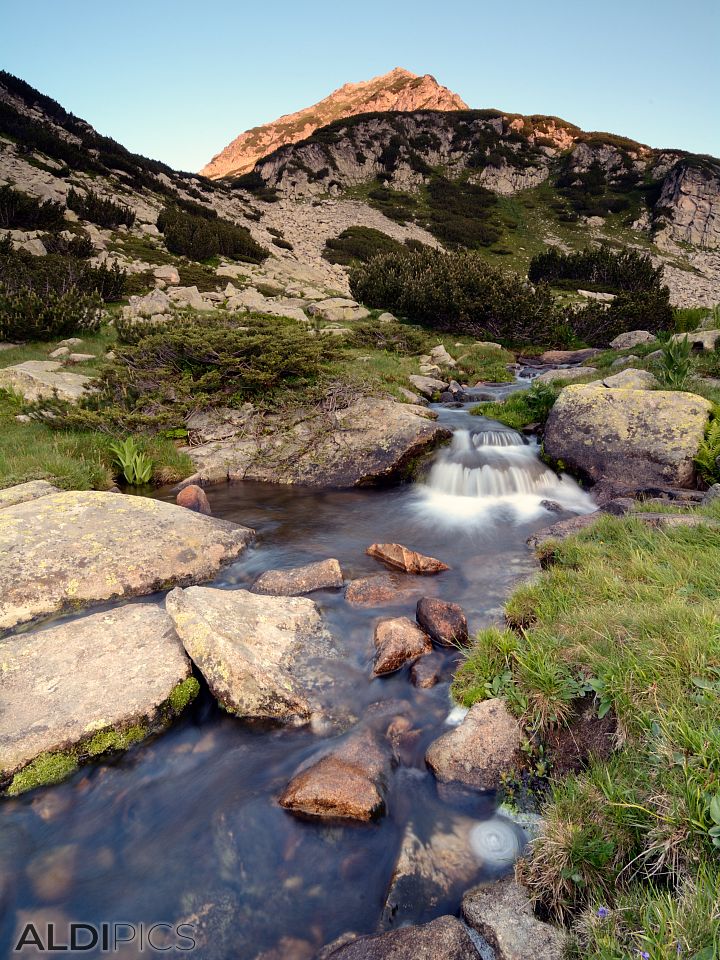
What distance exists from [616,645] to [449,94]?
529 ft

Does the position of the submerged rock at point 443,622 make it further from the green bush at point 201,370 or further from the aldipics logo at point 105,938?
the green bush at point 201,370

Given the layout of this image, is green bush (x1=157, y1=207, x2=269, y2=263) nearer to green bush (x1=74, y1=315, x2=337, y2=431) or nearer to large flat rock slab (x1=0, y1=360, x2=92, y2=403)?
green bush (x1=74, y1=315, x2=337, y2=431)

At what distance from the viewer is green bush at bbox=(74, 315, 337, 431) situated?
11891mm

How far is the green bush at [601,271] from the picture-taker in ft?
116

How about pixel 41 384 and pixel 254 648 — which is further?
pixel 41 384

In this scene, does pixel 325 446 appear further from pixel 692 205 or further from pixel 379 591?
pixel 692 205

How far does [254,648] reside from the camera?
508 centimetres

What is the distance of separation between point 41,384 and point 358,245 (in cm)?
3912

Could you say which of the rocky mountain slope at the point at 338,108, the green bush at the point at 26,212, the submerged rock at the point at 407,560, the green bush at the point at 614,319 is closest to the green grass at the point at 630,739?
the submerged rock at the point at 407,560

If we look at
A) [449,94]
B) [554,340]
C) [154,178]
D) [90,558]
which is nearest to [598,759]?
[90,558]

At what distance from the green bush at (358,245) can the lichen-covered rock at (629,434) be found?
35215 mm

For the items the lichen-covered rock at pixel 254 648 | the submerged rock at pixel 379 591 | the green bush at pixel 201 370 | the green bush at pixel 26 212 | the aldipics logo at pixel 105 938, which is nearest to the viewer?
the aldipics logo at pixel 105 938

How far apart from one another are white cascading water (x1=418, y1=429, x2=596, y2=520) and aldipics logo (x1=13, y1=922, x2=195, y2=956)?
7624 millimetres

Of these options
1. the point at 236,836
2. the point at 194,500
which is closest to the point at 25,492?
the point at 194,500
